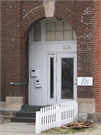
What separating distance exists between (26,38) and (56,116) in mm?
3911

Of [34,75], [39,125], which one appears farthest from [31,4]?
[39,125]

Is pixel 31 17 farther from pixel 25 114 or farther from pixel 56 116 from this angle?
pixel 56 116

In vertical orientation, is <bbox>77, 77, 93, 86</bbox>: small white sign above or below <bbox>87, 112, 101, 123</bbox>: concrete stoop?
above

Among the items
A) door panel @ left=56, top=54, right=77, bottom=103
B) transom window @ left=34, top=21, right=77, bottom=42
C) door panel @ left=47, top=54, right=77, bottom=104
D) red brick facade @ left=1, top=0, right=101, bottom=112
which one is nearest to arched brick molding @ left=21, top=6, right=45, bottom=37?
red brick facade @ left=1, top=0, right=101, bottom=112

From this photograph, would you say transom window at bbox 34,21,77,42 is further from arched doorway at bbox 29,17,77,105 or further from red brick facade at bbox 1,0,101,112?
red brick facade at bbox 1,0,101,112

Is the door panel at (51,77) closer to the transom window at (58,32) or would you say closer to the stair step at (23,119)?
the transom window at (58,32)

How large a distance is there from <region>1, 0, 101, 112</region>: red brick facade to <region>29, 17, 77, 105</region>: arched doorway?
0.57 meters

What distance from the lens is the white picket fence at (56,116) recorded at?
831 cm

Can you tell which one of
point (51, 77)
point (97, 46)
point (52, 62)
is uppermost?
point (97, 46)

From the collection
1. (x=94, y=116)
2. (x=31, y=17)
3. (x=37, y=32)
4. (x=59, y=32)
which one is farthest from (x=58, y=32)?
(x=94, y=116)

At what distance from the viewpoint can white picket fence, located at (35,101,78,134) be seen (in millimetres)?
8312

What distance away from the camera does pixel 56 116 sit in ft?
29.8

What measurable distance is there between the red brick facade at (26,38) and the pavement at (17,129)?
5.64 feet

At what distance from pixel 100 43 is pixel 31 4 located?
10.9 feet
